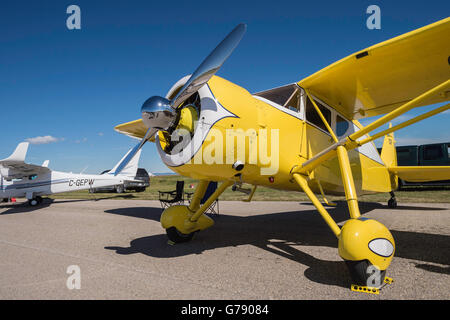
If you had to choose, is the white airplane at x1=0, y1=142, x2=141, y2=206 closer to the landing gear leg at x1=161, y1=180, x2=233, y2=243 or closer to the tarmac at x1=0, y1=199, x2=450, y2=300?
the tarmac at x1=0, y1=199, x2=450, y2=300

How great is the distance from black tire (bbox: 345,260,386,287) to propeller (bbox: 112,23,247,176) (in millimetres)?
2809

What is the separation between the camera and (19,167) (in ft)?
55.7

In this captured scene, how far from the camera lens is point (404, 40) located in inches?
148

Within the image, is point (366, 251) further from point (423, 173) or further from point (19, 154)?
point (19, 154)

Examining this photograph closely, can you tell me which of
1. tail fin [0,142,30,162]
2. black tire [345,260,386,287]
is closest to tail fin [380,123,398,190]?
black tire [345,260,386,287]

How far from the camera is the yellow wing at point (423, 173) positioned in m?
6.00

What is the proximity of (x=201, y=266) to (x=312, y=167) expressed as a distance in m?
2.39

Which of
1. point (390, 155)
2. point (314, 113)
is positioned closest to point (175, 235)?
point (314, 113)

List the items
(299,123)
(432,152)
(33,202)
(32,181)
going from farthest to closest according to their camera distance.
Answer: (432,152) < (32,181) < (33,202) < (299,123)

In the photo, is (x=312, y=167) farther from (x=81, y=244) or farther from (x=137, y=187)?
(x=137, y=187)

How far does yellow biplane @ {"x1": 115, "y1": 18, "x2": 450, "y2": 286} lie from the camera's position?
3.40m

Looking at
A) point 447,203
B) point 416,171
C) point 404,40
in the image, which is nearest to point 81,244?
point 404,40

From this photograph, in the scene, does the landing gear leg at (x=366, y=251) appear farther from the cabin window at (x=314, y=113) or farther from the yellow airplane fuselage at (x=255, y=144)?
the cabin window at (x=314, y=113)

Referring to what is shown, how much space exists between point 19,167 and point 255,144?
1867cm
